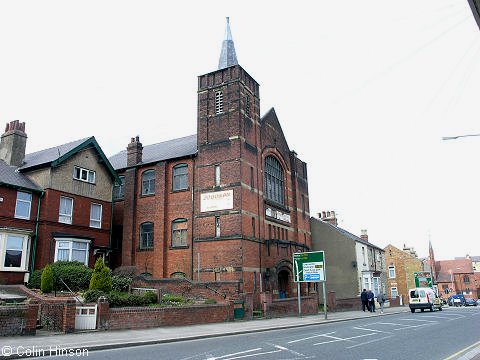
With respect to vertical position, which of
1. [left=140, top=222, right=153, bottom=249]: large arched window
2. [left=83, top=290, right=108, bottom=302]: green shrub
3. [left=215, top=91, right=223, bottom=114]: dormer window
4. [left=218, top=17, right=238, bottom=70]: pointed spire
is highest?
[left=218, top=17, right=238, bottom=70]: pointed spire

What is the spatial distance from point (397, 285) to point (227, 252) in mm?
42656

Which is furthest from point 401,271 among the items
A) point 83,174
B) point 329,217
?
point 83,174

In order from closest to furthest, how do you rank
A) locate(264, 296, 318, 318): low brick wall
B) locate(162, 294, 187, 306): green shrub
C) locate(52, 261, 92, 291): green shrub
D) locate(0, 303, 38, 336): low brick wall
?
locate(0, 303, 38, 336): low brick wall, locate(162, 294, 187, 306): green shrub, locate(52, 261, 92, 291): green shrub, locate(264, 296, 318, 318): low brick wall

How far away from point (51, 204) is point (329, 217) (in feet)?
110

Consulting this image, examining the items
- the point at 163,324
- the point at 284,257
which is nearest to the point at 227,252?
the point at 284,257

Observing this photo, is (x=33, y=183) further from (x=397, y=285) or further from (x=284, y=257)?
(x=397, y=285)

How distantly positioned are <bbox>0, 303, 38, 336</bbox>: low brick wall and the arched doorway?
21599 mm

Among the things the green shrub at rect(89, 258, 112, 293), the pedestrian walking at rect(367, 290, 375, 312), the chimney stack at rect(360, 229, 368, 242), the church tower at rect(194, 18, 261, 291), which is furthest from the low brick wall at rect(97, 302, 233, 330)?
the chimney stack at rect(360, 229, 368, 242)

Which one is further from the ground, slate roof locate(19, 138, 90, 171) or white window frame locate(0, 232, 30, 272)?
slate roof locate(19, 138, 90, 171)

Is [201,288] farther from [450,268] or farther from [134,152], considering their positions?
[450,268]

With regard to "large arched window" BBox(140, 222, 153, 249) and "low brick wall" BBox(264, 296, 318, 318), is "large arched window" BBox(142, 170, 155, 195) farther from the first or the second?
"low brick wall" BBox(264, 296, 318, 318)

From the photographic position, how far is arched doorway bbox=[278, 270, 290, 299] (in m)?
33.7

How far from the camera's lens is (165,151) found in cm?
3650

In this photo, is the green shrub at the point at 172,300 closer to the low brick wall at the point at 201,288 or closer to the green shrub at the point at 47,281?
the low brick wall at the point at 201,288
